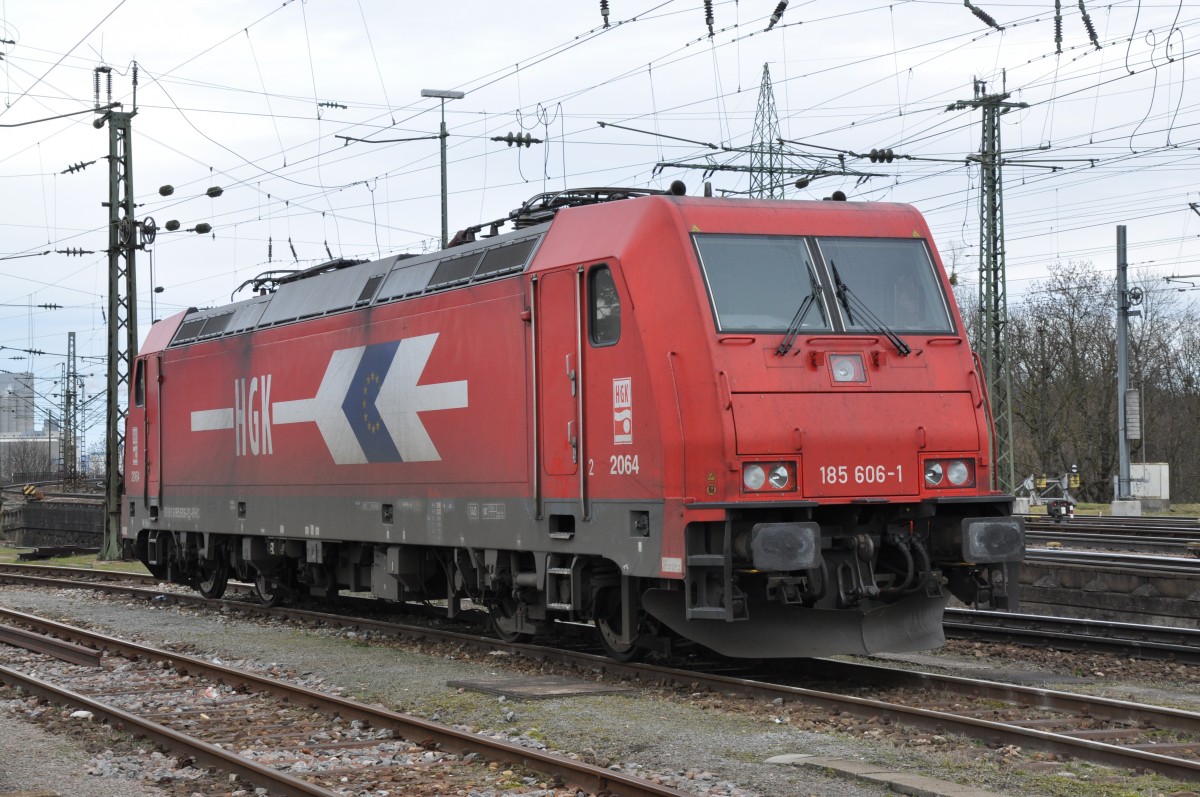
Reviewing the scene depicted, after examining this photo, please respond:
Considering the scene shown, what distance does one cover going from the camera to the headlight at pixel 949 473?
10.8 meters

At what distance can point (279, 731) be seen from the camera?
9703mm

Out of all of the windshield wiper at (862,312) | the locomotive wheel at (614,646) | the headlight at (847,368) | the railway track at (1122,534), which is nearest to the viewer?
the headlight at (847,368)

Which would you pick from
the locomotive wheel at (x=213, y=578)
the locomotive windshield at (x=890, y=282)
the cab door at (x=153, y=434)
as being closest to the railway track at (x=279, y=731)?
the locomotive windshield at (x=890, y=282)

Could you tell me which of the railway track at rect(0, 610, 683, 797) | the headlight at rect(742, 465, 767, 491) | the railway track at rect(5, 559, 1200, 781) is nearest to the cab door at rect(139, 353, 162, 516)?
the railway track at rect(0, 610, 683, 797)

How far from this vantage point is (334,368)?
15.7m

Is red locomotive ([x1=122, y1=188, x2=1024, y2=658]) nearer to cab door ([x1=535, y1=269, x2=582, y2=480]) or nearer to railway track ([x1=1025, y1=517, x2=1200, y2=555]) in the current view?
cab door ([x1=535, y1=269, x2=582, y2=480])

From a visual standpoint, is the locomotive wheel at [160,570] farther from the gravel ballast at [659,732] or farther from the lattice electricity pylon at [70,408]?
the lattice electricity pylon at [70,408]

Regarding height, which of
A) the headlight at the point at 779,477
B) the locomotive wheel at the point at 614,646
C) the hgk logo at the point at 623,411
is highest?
the hgk logo at the point at 623,411

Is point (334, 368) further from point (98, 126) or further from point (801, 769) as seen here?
point (98, 126)

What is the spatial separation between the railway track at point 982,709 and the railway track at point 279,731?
241 cm

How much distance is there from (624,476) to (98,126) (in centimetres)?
2259

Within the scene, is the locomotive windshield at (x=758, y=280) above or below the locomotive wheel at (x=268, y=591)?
above

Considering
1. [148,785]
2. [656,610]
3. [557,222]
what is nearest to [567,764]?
[148,785]

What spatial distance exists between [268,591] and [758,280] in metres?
9.86
